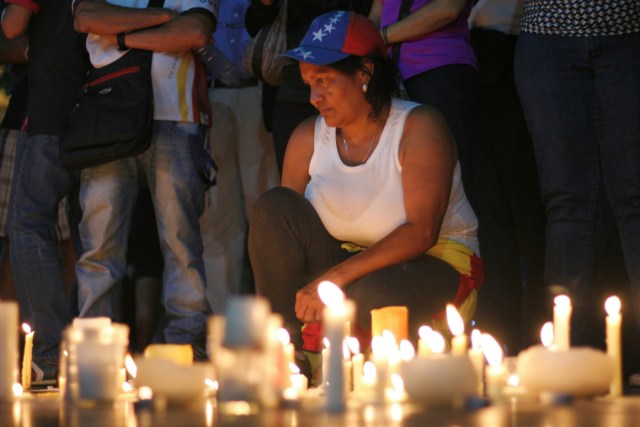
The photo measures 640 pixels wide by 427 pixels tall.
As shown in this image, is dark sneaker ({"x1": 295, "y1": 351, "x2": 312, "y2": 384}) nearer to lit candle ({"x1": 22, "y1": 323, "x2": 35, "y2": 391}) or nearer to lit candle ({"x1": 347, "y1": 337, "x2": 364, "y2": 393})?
lit candle ({"x1": 347, "y1": 337, "x2": 364, "y2": 393})

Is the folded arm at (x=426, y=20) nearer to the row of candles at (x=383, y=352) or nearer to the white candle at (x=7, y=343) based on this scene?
the row of candles at (x=383, y=352)

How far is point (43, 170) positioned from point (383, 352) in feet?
8.81

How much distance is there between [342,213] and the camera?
11.8ft

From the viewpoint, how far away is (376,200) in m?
3.56

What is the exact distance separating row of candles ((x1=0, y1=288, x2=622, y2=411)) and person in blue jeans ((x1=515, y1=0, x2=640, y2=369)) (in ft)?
3.37

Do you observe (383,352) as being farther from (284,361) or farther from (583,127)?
(583,127)

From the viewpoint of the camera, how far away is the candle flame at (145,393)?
2030 mm

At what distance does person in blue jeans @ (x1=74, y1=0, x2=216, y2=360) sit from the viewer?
421 centimetres

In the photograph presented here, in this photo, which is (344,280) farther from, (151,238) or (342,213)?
(151,238)

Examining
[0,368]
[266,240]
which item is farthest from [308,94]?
[0,368]

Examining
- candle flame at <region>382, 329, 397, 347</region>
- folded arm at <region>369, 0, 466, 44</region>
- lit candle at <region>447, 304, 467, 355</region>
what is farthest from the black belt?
lit candle at <region>447, 304, 467, 355</region>

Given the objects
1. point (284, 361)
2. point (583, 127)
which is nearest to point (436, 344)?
point (284, 361)

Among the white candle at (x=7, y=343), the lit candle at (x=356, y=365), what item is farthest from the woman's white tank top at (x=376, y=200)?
the white candle at (x=7, y=343)

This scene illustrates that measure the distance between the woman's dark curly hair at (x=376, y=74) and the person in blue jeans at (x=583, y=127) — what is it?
434 mm
